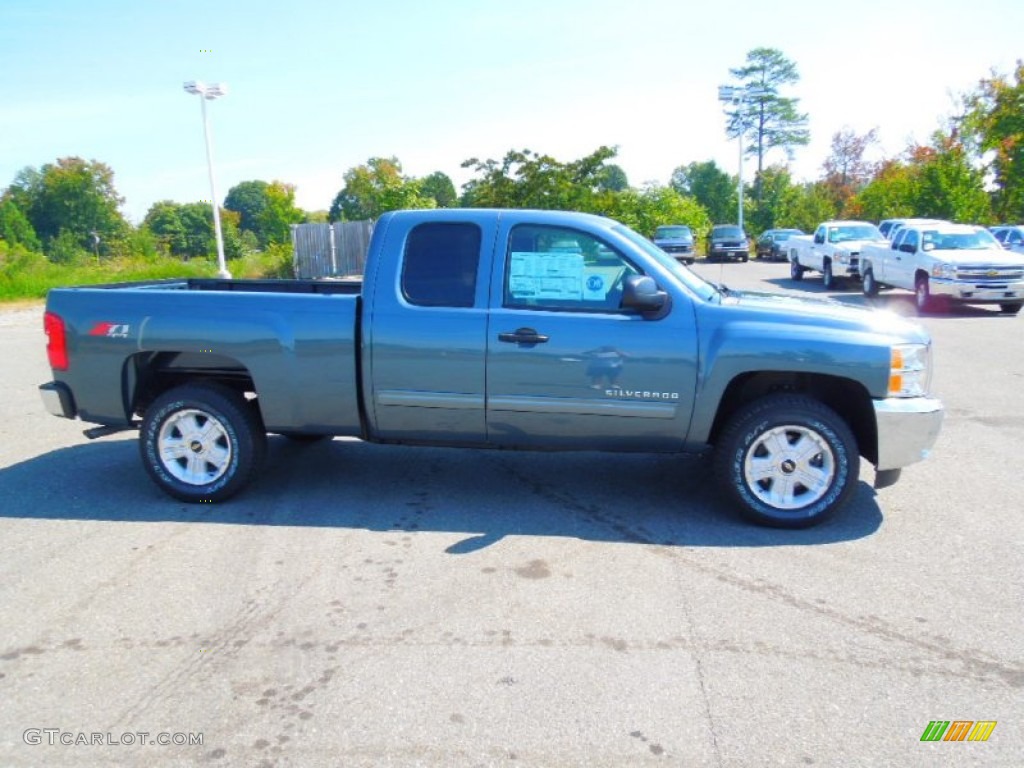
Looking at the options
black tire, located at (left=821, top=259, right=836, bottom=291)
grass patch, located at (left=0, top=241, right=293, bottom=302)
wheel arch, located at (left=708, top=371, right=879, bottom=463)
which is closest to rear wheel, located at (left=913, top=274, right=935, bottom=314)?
black tire, located at (left=821, top=259, right=836, bottom=291)

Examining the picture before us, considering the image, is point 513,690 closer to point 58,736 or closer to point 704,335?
point 58,736

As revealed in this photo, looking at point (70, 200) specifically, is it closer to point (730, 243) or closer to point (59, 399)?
point (730, 243)

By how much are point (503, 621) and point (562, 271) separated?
2.23 metres

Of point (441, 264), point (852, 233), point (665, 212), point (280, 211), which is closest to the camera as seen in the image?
point (441, 264)

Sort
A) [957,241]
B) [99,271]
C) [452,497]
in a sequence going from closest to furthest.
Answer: [452,497] → [957,241] → [99,271]

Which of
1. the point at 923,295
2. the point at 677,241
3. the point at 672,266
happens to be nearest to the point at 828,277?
the point at 923,295

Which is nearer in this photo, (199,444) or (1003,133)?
(199,444)

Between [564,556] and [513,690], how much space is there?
4.33 ft

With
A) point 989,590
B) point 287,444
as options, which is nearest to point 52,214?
point 287,444

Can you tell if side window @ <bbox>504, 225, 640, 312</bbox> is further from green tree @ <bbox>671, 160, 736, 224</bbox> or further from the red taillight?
green tree @ <bbox>671, 160, 736, 224</bbox>

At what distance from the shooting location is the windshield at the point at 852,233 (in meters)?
23.1

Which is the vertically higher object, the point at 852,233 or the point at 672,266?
the point at 852,233
